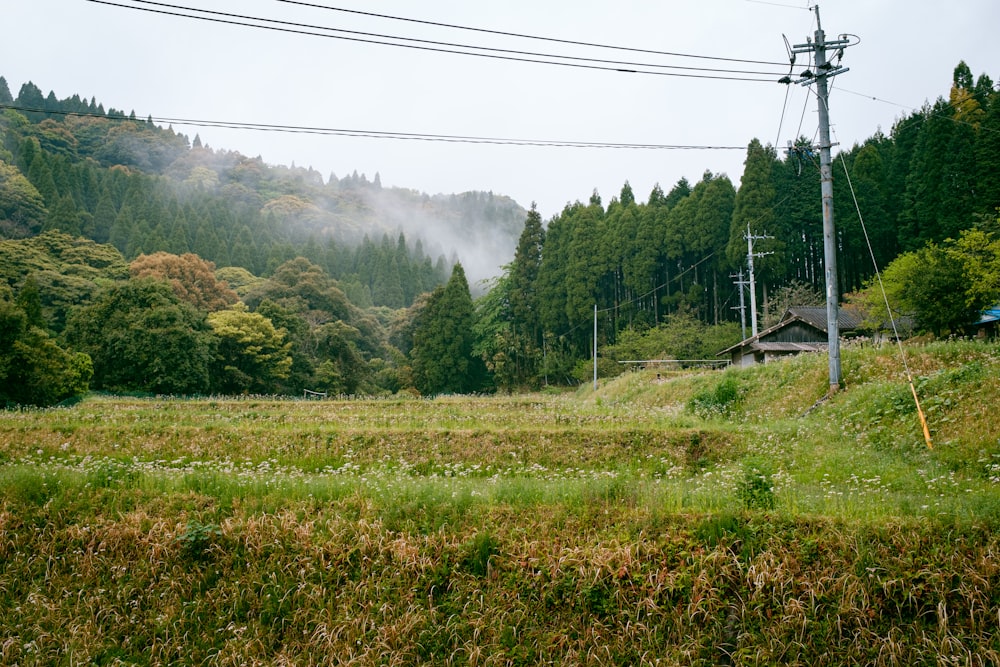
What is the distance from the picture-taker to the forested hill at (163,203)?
71.8 meters

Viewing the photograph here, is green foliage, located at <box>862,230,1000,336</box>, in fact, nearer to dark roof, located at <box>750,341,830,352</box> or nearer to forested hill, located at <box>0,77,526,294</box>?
dark roof, located at <box>750,341,830,352</box>

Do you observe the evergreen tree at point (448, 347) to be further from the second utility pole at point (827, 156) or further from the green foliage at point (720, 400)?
the second utility pole at point (827, 156)

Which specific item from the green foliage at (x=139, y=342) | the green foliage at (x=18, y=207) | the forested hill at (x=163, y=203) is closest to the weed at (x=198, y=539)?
the forested hill at (x=163, y=203)

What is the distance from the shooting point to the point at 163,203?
326 feet

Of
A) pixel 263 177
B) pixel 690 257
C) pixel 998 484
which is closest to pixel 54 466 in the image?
pixel 998 484

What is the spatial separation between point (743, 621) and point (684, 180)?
54.6m

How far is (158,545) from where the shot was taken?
20.2 feet

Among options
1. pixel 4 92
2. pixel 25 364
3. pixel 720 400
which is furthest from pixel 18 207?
pixel 4 92

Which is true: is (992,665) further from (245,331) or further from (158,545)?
(245,331)

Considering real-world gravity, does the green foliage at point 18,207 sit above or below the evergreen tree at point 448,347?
above

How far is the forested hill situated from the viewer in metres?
71.8

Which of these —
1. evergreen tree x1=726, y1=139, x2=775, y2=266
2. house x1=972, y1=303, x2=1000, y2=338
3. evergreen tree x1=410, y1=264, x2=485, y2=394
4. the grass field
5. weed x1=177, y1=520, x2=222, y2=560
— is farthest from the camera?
evergreen tree x1=410, y1=264, x2=485, y2=394

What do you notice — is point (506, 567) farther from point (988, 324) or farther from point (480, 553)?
point (988, 324)

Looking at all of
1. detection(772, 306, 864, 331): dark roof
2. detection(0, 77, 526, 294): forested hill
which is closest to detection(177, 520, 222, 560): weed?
detection(0, 77, 526, 294): forested hill
